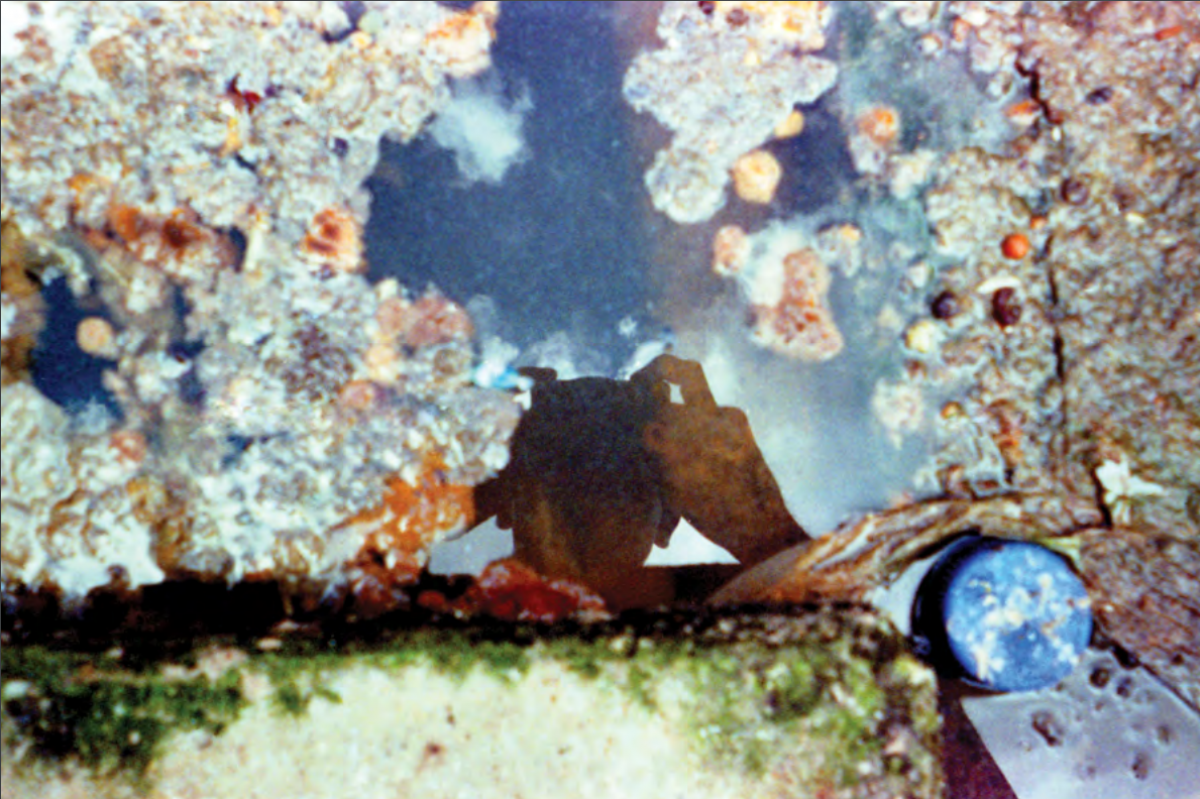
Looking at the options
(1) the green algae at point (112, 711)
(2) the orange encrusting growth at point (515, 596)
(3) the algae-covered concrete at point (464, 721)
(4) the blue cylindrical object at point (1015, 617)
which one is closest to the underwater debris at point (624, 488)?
(2) the orange encrusting growth at point (515, 596)

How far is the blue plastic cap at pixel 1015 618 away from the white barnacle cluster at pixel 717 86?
4.11 ft

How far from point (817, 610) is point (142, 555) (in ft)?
6.19

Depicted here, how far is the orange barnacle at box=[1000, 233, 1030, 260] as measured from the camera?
2.01 metres

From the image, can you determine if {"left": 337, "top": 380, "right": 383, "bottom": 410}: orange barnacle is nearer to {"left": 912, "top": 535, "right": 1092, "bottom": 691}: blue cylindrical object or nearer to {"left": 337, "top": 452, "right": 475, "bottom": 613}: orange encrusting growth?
{"left": 337, "top": 452, "right": 475, "bottom": 613}: orange encrusting growth

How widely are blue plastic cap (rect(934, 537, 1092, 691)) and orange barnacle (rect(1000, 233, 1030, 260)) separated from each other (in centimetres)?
84

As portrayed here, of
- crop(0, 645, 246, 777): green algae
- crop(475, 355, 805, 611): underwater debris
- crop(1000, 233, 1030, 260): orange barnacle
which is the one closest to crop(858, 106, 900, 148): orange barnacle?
crop(1000, 233, 1030, 260): orange barnacle

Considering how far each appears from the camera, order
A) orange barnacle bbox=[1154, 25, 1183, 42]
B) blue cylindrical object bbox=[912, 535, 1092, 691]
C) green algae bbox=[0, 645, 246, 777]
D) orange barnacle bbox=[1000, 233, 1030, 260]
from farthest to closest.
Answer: orange barnacle bbox=[1000, 233, 1030, 260] → orange barnacle bbox=[1154, 25, 1183, 42] → blue cylindrical object bbox=[912, 535, 1092, 691] → green algae bbox=[0, 645, 246, 777]

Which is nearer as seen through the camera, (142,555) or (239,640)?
(239,640)

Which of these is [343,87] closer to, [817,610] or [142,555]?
[142,555]

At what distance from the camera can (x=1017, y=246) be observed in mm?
2008

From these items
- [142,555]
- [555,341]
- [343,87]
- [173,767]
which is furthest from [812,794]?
[343,87]

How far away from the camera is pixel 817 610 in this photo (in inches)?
72.7

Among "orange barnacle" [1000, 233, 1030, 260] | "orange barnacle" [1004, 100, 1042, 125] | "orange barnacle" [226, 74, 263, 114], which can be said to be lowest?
"orange barnacle" [1000, 233, 1030, 260]

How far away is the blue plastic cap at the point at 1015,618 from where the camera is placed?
1763mm
